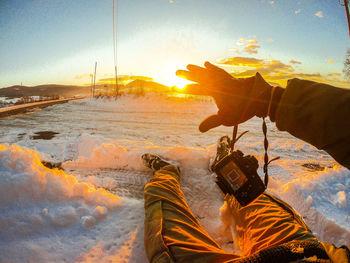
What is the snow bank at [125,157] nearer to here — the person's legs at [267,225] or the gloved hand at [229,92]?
the person's legs at [267,225]

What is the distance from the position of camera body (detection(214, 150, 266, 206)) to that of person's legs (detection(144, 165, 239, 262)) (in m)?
0.37

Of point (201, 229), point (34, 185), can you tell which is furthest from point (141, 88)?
point (201, 229)

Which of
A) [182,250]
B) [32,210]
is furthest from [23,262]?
[182,250]

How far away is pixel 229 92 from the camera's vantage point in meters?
0.97

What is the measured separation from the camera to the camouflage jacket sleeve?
27.4 inches

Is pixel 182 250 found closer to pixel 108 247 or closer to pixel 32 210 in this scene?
pixel 108 247

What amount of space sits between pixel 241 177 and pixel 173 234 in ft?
2.02

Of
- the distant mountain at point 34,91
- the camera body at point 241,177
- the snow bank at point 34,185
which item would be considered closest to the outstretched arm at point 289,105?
the camera body at point 241,177

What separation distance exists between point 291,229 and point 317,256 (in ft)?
1.50

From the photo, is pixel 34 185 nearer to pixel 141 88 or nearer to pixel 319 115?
pixel 319 115

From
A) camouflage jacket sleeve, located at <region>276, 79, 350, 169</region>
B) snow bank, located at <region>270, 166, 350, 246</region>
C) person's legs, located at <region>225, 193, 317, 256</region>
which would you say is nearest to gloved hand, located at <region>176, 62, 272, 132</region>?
camouflage jacket sleeve, located at <region>276, 79, 350, 169</region>

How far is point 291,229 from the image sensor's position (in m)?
1.25

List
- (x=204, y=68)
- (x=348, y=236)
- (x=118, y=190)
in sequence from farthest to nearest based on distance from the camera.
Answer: (x=118, y=190) → (x=348, y=236) → (x=204, y=68)

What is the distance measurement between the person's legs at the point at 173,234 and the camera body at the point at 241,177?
14.6 inches
